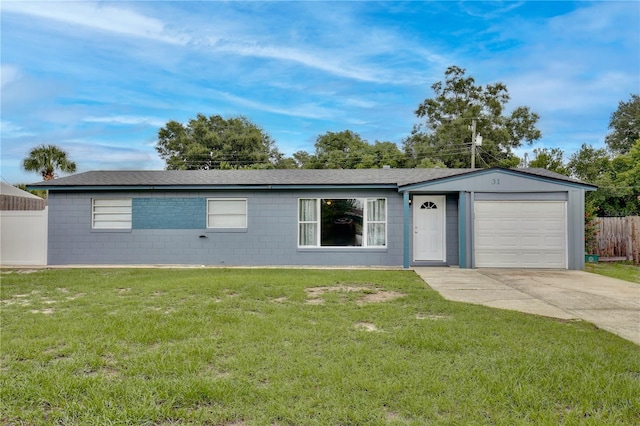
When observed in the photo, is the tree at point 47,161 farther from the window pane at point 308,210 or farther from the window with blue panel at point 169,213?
the window pane at point 308,210

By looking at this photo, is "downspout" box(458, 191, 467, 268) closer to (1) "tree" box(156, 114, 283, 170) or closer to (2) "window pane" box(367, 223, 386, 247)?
(2) "window pane" box(367, 223, 386, 247)

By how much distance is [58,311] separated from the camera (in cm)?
555

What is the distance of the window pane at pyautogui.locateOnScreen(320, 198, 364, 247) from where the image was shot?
11.8 meters

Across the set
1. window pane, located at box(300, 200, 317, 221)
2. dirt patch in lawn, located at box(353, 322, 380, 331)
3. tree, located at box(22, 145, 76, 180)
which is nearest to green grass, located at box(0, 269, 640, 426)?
dirt patch in lawn, located at box(353, 322, 380, 331)

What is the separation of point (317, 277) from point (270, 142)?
2908 centimetres

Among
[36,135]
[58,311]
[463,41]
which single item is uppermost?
[463,41]

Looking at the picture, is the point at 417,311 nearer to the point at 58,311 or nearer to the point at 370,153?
the point at 58,311

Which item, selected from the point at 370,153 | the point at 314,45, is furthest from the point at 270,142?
the point at 314,45

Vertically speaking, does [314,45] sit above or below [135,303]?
above

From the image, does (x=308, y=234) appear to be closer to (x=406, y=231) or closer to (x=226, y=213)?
(x=226, y=213)

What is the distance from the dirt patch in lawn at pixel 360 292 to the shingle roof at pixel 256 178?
178 inches

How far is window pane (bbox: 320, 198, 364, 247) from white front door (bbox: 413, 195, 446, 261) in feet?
5.86

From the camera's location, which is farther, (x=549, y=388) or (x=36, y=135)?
(x=36, y=135)

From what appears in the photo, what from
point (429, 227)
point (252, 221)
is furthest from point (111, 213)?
point (429, 227)
